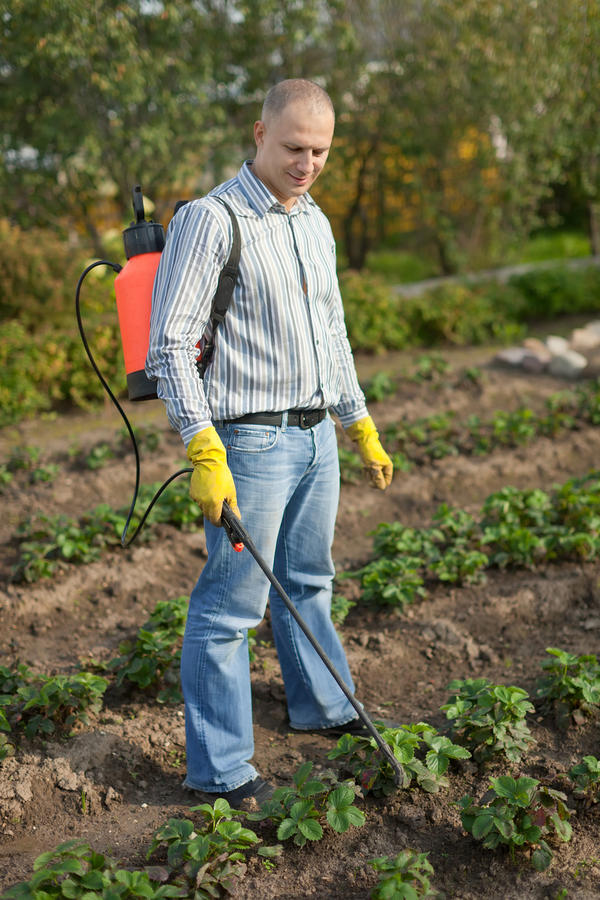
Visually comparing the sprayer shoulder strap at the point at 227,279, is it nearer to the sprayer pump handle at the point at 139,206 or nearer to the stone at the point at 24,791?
the sprayer pump handle at the point at 139,206

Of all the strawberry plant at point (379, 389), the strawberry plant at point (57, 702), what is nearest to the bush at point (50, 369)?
the strawberry plant at point (379, 389)

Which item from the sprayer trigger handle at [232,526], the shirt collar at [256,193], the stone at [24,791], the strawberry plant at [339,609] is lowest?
the strawberry plant at [339,609]

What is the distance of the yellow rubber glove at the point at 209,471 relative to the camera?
91.5 inches

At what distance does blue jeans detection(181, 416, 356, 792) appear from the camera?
2520 millimetres

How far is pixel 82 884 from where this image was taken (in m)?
2.07

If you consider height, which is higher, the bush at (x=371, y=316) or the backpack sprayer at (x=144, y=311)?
the backpack sprayer at (x=144, y=311)

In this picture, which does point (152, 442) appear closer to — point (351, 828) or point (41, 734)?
point (41, 734)

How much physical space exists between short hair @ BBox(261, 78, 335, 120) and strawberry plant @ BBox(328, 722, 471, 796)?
5.63ft

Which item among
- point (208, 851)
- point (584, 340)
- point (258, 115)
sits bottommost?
point (208, 851)

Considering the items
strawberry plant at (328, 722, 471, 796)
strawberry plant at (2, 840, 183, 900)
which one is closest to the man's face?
strawberry plant at (328, 722, 471, 796)

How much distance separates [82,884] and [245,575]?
0.87 metres

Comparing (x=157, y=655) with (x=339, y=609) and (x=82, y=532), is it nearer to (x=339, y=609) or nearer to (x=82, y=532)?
(x=339, y=609)

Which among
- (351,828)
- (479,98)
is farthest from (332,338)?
(479,98)

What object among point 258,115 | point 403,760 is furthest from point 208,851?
point 258,115
